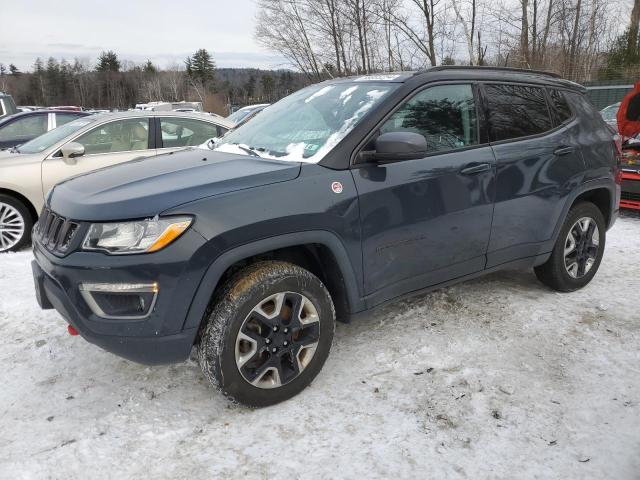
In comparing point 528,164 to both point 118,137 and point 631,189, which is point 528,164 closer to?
point 631,189

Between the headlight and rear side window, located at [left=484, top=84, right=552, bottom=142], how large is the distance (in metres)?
2.26

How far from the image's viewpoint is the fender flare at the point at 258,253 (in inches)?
91.2

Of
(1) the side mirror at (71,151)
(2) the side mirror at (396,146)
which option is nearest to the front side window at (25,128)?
(1) the side mirror at (71,151)

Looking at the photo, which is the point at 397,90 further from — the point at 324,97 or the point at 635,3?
the point at 635,3

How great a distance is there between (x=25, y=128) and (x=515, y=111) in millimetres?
8786

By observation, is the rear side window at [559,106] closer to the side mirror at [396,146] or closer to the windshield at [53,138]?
the side mirror at [396,146]

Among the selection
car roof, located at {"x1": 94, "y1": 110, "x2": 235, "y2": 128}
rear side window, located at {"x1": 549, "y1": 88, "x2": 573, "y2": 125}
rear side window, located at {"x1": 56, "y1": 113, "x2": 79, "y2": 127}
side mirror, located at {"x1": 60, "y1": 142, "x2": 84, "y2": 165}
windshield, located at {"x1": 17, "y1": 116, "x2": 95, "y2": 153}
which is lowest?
rear side window, located at {"x1": 549, "y1": 88, "x2": 573, "y2": 125}

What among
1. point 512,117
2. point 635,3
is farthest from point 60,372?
point 635,3

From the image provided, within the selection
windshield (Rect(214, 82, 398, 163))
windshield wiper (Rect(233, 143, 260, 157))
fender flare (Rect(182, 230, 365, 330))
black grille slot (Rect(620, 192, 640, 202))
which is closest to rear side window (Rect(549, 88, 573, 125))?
windshield (Rect(214, 82, 398, 163))

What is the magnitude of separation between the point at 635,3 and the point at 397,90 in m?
22.9

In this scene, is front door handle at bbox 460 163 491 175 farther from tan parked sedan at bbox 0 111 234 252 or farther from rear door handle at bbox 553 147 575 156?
tan parked sedan at bbox 0 111 234 252

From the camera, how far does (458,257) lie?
324 cm

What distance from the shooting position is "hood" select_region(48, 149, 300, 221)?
7.55ft

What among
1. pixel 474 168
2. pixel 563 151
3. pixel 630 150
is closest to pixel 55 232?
pixel 474 168
